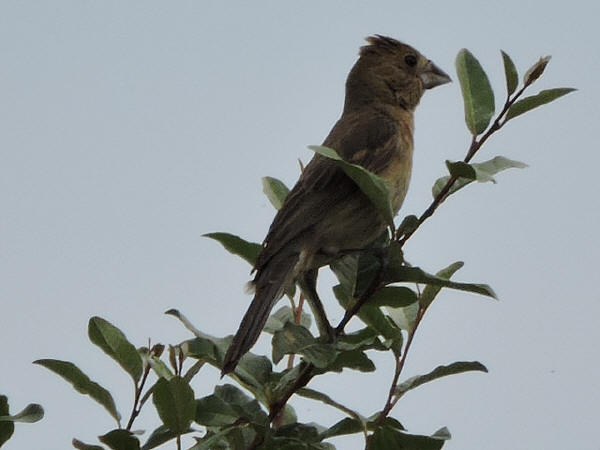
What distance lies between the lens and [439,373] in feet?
8.59

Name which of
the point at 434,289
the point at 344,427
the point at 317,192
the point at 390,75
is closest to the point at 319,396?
the point at 344,427

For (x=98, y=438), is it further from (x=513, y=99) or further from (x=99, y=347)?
(x=513, y=99)

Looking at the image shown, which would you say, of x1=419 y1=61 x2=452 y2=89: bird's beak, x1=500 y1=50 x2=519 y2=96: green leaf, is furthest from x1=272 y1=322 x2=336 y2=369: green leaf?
x1=419 y1=61 x2=452 y2=89: bird's beak

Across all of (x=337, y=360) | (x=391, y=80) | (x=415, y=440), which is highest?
(x=391, y=80)

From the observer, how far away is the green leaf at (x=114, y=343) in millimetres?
2572

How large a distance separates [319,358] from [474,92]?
3.25 ft

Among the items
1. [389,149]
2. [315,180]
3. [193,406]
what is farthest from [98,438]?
[389,149]

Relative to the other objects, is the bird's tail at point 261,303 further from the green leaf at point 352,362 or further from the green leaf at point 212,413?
the green leaf at point 352,362

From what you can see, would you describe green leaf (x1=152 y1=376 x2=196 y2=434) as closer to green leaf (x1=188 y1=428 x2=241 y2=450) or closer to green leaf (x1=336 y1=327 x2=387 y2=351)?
green leaf (x1=188 y1=428 x2=241 y2=450)

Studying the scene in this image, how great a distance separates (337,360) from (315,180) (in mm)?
1708

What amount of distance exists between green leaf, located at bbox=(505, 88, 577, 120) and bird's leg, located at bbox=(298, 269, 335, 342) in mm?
786

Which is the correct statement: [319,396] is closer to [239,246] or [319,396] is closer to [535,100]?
[239,246]

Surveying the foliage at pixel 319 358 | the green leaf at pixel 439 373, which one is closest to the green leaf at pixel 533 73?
the foliage at pixel 319 358

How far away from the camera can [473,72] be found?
2969mm
